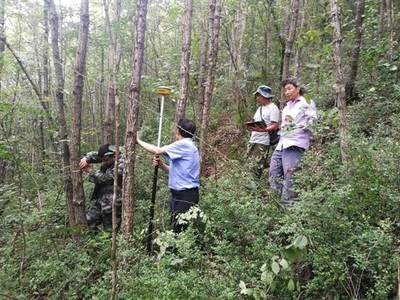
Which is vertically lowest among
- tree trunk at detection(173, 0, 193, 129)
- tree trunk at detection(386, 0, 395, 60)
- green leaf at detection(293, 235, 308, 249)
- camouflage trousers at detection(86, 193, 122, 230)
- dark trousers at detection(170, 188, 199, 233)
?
camouflage trousers at detection(86, 193, 122, 230)

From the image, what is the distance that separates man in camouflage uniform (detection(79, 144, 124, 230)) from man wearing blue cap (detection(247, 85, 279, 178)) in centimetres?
207


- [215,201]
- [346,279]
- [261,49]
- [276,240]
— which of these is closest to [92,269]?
[215,201]

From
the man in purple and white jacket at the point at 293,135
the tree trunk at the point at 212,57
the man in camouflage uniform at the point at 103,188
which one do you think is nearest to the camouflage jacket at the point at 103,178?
the man in camouflage uniform at the point at 103,188

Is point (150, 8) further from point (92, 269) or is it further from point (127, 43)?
point (92, 269)

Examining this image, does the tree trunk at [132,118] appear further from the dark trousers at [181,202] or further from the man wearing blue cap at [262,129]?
the man wearing blue cap at [262,129]

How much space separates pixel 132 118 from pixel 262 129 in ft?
7.60

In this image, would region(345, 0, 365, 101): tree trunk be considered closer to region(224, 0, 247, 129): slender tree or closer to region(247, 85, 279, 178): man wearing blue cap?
region(247, 85, 279, 178): man wearing blue cap

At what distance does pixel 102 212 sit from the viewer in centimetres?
574

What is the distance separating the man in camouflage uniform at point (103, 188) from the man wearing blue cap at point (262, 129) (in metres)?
2.07

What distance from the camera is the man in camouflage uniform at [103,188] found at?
5.55 metres

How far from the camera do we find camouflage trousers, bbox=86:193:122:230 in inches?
225

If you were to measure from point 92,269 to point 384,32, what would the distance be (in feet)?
24.3

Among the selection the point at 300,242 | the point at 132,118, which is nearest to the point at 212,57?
the point at 132,118

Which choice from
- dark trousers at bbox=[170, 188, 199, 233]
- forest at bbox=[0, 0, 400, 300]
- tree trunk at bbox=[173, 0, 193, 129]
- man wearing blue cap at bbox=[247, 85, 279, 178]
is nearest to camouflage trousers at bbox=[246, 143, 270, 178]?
man wearing blue cap at bbox=[247, 85, 279, 178]
